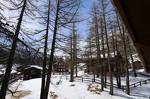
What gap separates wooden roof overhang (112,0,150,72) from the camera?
7.73 feet

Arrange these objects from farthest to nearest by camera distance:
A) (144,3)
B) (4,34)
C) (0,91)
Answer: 1. (0,91)
2. (4,34)
3. (144,3)

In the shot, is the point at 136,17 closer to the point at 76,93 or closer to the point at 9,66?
the point at 9,66

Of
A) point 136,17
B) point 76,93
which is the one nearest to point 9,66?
point 136,17

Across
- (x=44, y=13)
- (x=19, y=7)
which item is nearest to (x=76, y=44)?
(x=44, y=13)

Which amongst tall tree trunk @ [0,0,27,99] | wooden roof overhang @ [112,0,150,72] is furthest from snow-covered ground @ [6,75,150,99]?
wooden roof overhang @ [112,0,150,72]

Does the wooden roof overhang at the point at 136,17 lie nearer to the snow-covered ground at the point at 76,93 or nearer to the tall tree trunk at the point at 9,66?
the tall tree trunk at the point at 9,66

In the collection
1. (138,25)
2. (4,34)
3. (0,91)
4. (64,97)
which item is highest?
(4,34)

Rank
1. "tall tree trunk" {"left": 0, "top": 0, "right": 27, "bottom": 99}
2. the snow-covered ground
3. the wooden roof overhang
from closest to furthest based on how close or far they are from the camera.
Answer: the wooden roof overhang → "tall tree trunk" {"left": 0, "top": 0, "right": 27, "bottom": 99} → the snow-covered ground

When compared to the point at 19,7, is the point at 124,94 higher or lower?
lower

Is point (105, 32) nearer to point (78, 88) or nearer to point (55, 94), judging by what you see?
point (78, 88)

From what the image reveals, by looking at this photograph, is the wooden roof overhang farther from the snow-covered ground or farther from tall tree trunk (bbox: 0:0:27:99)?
the snow-covered ground

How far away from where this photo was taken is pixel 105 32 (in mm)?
28047

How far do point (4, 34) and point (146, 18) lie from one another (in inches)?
246

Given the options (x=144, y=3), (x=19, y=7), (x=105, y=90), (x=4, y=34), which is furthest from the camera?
(x=105, y=90)
